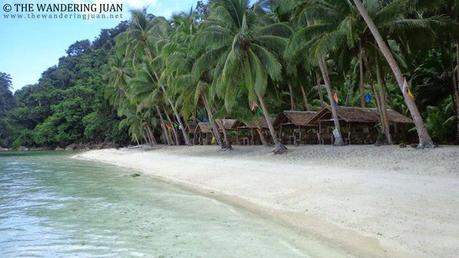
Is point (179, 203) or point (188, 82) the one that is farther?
point (188, 82)

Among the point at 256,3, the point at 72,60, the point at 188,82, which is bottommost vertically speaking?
the point at 188,82

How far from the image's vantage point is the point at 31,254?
25.4 feet

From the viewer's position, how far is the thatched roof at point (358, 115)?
83.9ft

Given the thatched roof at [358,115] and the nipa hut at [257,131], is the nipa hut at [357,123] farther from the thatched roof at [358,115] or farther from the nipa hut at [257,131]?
the nipa hut at [257,131]

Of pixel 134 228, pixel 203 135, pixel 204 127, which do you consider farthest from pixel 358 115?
pixel 203 135

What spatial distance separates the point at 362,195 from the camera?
32.2 ft

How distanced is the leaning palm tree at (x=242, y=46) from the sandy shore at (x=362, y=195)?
4.62 meters

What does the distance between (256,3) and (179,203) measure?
15.4 meters


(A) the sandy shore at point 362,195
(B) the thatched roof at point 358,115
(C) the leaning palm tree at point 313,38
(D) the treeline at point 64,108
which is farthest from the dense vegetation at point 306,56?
(D) the treeline at point 64,108

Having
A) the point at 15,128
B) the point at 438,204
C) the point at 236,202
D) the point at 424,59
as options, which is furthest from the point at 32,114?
the point at 438,204

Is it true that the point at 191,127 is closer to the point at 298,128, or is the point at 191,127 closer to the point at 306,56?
the point at 298,128

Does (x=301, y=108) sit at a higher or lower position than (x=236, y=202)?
higher

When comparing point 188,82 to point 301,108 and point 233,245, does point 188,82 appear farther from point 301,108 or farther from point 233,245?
point 233,245

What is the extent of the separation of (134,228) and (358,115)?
19.8 meters
